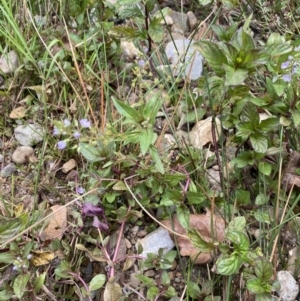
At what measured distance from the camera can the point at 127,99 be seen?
1.95 meters

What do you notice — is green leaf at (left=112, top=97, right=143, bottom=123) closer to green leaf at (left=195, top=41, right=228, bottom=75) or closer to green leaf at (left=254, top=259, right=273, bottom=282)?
green leaf at (left=195, top=41, right=228, bottom=75)

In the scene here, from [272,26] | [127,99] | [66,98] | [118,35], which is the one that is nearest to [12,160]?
[66,98]

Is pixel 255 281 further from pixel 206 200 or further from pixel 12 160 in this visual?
pixel 12 160

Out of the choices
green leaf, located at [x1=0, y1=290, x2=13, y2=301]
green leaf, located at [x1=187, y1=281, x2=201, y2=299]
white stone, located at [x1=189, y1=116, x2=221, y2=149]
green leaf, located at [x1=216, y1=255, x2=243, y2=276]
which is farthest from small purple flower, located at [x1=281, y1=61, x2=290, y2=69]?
green leaf, located at [x1=0, y1=290, x2=13, y2=301]

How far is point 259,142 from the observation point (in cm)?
158

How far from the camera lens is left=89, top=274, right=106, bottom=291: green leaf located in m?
1.49

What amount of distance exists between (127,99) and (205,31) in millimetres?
439

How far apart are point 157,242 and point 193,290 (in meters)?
0.20

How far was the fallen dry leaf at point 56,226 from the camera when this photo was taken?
5.38 feet

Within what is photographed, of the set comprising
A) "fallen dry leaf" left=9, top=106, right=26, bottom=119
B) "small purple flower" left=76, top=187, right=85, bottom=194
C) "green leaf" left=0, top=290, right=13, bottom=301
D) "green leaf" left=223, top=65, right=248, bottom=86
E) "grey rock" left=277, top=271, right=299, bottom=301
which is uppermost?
"green leaf" left=223, top=65, right=248, bottom=86

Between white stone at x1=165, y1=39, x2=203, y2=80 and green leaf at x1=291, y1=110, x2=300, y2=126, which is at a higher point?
green leaf at x1=291, y1=110, x2=300, y2=126

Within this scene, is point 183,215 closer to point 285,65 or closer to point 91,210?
point 91,210

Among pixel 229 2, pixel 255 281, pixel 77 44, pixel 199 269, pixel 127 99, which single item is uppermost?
pixel 229 2

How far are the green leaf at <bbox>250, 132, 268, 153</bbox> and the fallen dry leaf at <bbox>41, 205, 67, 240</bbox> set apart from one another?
63 centimetres
